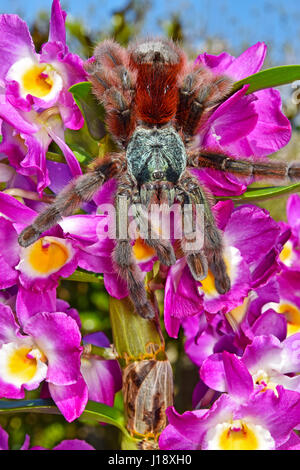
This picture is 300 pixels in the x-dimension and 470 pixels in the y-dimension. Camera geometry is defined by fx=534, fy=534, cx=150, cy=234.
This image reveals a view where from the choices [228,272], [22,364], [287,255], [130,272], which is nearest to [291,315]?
[287,255]

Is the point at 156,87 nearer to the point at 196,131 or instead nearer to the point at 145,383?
the point at 196,131

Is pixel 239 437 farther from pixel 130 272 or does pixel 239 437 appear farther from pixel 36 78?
pixel 36 78

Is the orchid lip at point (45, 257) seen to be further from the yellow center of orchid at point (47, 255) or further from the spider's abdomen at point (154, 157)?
the spider's abdomen at point (154, 157)

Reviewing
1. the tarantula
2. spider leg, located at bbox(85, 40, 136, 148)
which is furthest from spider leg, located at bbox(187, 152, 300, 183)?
spider leg, located at bbox(85, 40, 136, 148)

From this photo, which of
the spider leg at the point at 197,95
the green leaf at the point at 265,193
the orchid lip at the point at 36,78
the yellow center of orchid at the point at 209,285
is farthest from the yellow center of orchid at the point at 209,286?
the orchid lip at the point at 36,78

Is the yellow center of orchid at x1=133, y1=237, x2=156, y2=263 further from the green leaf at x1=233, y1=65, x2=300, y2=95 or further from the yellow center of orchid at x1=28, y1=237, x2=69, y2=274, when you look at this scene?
the green leaf at x1=233, y1=65, x2=300, y2=95

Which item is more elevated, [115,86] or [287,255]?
[115,86]

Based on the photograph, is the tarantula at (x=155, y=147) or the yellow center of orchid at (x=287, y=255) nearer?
the tarantula at (x=155, y=147)
